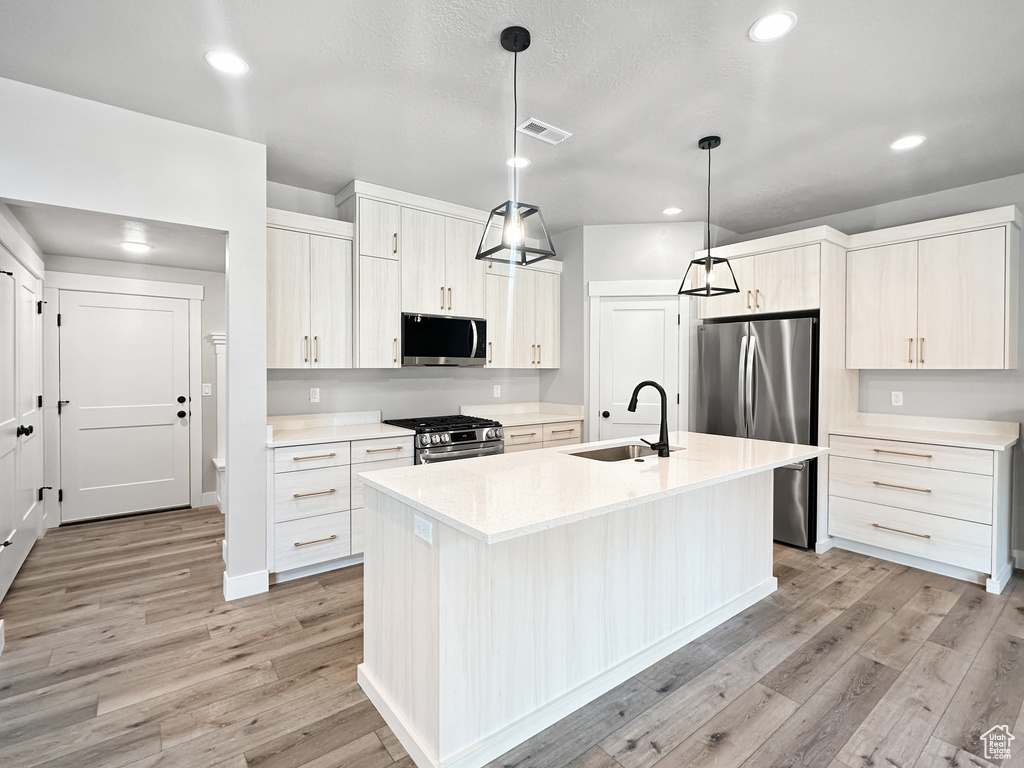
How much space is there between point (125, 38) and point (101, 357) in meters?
3.37

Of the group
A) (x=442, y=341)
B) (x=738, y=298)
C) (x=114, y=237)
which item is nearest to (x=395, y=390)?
(x=442, y=341)

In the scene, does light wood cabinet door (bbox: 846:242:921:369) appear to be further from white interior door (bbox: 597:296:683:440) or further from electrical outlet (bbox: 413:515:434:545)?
electrical outlet (bbox: 413:515:434:545)

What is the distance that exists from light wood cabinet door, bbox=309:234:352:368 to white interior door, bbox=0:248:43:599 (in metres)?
1.58

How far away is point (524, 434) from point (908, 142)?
10.1 feet

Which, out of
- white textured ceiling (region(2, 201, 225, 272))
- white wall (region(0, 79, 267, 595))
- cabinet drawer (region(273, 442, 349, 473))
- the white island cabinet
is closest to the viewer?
the white island cabinet

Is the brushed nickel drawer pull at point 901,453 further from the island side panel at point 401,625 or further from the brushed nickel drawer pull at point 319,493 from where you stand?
the brushed nickel drawer pull at point 319,493

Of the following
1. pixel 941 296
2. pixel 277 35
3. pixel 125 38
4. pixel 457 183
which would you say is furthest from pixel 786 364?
pixel 125 38

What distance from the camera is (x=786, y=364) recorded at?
383 cm

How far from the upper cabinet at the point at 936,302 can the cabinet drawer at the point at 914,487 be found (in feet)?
2.43

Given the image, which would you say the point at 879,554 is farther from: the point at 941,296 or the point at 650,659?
the point at 650,659

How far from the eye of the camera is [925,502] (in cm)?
332

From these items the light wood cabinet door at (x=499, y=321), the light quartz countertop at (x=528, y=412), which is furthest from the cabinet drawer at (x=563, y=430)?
the light wood cabinet door at (x=499, y=321)

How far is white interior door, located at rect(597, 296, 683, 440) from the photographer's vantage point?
176 inches

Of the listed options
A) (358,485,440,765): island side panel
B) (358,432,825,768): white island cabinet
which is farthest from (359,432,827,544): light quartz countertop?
(358,485,440,765): island side panel
